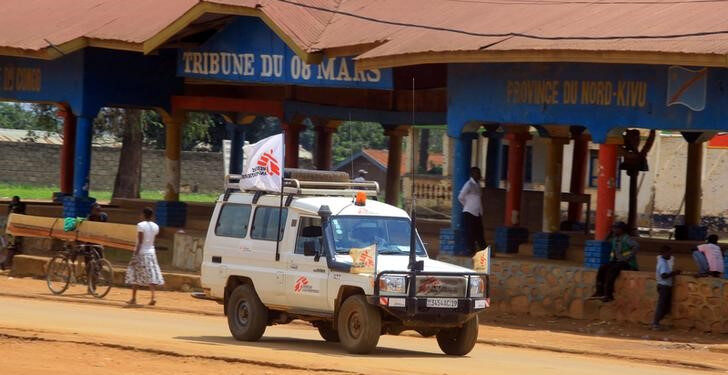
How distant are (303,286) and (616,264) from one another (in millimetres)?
7056

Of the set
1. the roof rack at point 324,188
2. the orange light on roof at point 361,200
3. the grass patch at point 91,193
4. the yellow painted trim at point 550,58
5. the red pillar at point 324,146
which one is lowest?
the grass patch at point 91,193

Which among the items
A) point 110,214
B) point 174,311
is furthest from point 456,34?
point 110,214

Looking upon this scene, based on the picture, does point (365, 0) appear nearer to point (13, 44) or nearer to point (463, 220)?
point (463, 220)

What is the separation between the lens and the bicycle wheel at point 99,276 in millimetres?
24781

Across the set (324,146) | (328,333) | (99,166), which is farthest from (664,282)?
(99,166)

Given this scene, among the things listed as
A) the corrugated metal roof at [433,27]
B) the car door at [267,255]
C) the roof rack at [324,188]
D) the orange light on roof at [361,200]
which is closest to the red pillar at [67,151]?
the corrugated metal roof at [433,27]

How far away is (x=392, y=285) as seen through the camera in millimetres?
15812

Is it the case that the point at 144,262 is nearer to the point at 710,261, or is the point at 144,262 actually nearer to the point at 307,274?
the point at 307,274

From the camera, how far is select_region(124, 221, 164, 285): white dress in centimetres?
2341

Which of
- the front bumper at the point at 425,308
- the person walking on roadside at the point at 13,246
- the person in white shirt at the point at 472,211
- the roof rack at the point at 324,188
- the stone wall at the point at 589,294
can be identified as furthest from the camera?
the person walking on roadside at the point at 13,246

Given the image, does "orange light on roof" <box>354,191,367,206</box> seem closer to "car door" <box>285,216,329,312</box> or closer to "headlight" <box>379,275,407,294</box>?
"car door" <box>285,216,329,312</box>

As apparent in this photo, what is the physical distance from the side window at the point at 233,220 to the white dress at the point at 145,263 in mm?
5395

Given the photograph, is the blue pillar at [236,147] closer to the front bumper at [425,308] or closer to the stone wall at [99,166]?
the front bumper at [425,308]

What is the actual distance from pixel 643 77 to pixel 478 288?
7.05m
